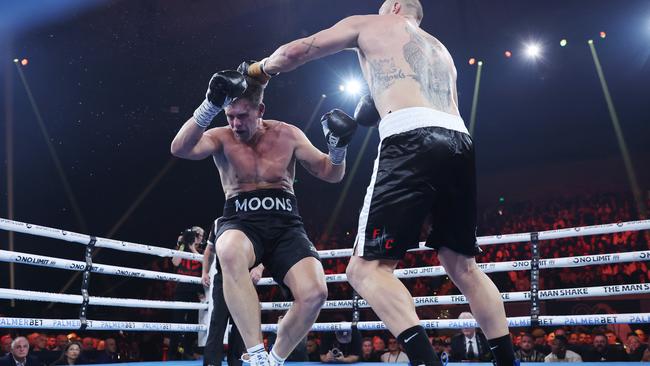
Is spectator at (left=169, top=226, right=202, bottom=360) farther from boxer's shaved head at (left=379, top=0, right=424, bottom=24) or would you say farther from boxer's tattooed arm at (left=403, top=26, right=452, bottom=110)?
boxer's tattooed arm at (left=403, top=26, right=452, bottom=110)

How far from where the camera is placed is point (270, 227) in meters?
2.78

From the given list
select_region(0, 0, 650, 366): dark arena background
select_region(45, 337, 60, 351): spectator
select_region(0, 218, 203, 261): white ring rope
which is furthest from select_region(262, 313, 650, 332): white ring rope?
select_region(45, 337, 60, 351): spectator

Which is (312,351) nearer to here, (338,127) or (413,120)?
(338,127)

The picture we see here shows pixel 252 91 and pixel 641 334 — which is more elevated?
pixel 252 91

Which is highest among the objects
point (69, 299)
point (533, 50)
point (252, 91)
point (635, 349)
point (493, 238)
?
point (533, 50)

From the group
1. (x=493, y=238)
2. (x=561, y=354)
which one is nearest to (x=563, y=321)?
(x=493, y=238)

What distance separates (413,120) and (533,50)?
27.6 ft

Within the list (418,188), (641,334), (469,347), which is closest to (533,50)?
(641,334)

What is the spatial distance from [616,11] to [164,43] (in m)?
6.65

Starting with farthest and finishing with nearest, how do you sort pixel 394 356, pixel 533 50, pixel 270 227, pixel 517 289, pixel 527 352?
pixel 533 50
pixel 517 289
pixel 394 356
pixel 527 352
pixel 270 227

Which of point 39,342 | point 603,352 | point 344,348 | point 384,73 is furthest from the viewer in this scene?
point 39,342

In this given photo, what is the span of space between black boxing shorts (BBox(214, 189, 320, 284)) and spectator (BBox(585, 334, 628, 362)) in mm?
4420

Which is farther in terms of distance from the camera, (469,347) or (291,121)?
(291,121)

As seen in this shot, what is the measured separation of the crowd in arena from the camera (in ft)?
20.6
